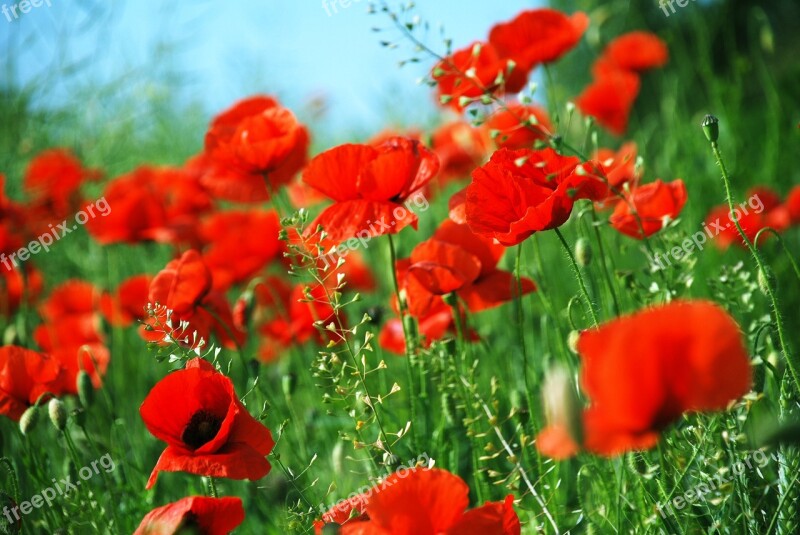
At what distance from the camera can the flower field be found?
1.18 meters

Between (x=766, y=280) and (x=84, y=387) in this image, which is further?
(x=84, y=387)

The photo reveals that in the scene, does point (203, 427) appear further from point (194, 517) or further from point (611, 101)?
point (611, 101)

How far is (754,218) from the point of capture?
2.07 m

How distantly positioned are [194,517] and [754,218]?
147 centimetres

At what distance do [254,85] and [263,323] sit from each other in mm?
3513

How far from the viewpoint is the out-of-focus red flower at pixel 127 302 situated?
261cm

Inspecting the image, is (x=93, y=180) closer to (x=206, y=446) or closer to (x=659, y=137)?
(x=206, y=446)

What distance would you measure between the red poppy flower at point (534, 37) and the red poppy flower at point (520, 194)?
86 cm

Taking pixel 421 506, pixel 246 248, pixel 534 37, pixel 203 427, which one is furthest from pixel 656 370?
pixel 246 248

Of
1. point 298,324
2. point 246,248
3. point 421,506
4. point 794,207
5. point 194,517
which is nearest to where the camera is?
point 421,506

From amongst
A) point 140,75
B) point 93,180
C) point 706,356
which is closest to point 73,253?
point 93,180

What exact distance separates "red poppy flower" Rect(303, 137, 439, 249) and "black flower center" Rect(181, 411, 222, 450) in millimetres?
394

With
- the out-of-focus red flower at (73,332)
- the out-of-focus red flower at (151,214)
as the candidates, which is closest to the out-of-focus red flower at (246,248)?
the out-of-focus red flower at (151,214)

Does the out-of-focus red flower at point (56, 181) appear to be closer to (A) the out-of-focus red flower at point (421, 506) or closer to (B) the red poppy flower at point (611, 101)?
(B) the red poppy flower at point (611, 101)
